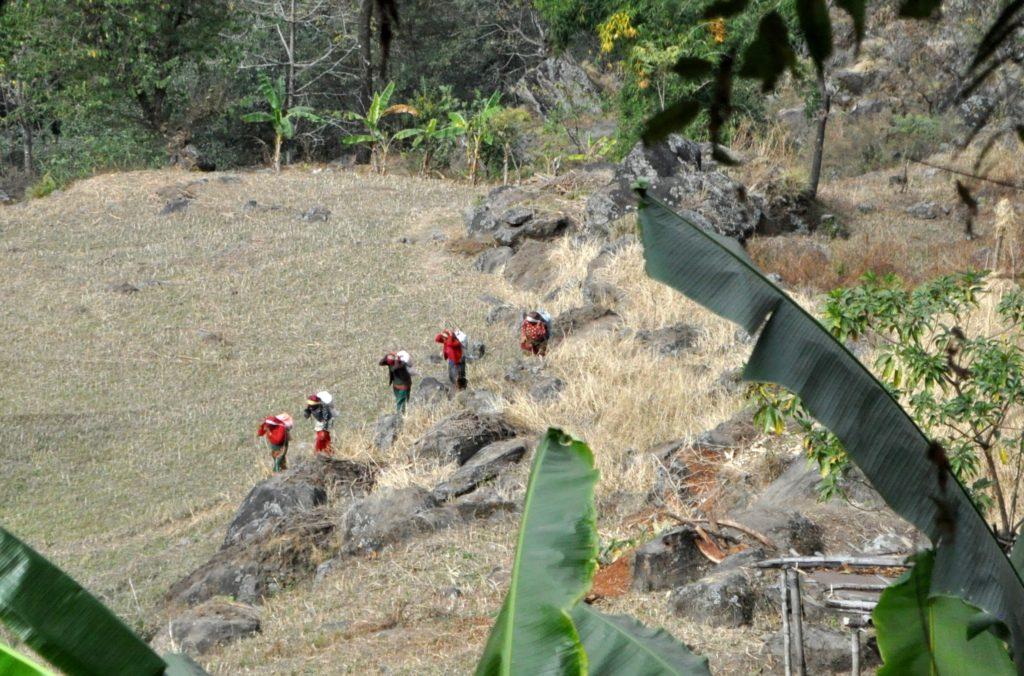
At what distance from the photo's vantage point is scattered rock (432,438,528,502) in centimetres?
1121

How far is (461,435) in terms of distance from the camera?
12.4 metres

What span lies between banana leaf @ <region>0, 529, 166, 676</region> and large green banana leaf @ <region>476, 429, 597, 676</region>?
850 mm

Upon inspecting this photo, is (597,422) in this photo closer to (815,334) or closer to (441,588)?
(441,588)

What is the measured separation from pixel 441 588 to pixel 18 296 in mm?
15365

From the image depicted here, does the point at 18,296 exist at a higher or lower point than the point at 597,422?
lower

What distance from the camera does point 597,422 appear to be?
12703mm

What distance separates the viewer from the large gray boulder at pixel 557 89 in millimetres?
32562

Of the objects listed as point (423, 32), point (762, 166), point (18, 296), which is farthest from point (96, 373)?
point (423, 32)

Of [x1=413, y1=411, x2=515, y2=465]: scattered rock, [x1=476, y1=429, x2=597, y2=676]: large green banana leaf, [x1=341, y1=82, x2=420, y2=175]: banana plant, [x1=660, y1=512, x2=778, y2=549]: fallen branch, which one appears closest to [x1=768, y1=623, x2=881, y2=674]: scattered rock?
[x1=660, y1=512, x2=778, y2=549]: fallen branch

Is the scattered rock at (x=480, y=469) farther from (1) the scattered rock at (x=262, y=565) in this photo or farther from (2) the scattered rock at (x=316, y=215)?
(2) the scattered rock at (x=316, y=215)

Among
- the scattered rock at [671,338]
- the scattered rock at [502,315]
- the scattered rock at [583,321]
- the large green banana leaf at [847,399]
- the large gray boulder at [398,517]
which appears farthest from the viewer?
the scattered rock at [502,315]

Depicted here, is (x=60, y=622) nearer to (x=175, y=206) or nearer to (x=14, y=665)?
(x=14, y=665)

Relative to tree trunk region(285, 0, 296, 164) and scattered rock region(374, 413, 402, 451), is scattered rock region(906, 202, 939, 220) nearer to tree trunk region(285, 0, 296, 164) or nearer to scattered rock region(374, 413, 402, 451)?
scattered rock region(374, 413, 402, 451)

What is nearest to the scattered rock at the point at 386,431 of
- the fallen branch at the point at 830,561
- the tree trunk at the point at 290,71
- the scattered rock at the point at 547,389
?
the scattered rock at the point at 547,389
